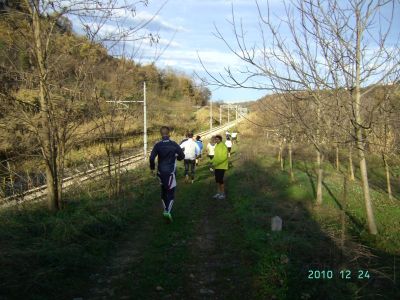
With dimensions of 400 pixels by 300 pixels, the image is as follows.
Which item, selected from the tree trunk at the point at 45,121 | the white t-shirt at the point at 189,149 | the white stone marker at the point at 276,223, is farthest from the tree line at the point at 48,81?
the white t-shirt at the point at 189,149

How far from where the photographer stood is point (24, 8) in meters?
7.41

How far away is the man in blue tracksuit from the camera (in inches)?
328

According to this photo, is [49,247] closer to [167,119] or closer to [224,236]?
[224,236]

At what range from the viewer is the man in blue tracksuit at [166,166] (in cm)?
834

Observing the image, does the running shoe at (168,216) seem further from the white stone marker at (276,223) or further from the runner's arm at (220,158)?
the runner's arm at (220,158)

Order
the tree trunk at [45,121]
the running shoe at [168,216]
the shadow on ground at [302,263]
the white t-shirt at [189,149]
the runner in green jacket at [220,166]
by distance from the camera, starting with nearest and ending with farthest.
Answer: the shadow on ground at [302,263] → the tree trunk at [45,121] → the running shoe at [168,216] → the runner in green jacket at [220,166] → the white t-shirt at [189,149]

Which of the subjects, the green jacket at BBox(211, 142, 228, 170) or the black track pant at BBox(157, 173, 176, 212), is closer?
the black track pant at BBox(157, 173, 176, 212)

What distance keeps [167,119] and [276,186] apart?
4162cm

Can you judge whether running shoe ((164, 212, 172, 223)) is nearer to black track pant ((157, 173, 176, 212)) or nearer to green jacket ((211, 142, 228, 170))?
black track pant ((157, 173, 176, 212))

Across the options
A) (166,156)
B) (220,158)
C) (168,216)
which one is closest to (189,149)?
(220,158)

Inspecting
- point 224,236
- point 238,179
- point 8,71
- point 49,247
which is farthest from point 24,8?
point 238,179

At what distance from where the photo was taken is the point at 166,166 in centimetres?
849

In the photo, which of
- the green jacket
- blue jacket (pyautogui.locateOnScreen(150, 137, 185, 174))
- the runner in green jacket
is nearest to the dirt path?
blue jacket (pyautogui.locateOnScreen(150, 137, 185, 174))

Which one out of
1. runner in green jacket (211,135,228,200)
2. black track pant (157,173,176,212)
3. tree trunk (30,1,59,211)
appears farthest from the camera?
runner in green jacket (211,135,228,200)
